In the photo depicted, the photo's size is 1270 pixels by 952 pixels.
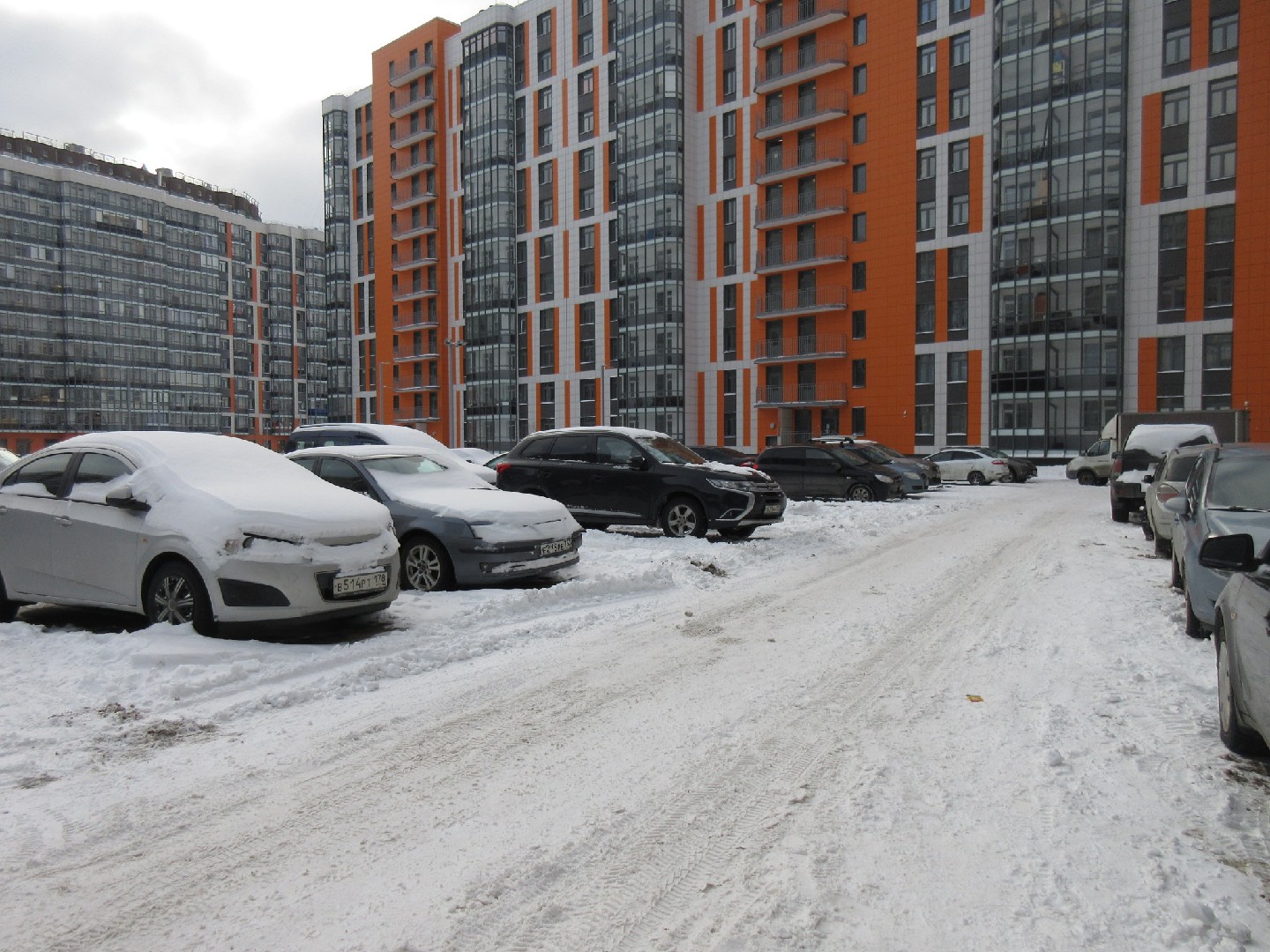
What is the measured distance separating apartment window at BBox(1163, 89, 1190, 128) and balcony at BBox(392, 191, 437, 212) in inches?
Answer: 2008

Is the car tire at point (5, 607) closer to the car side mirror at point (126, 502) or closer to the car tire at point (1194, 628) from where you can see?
the car side mirror at point (126, 502)

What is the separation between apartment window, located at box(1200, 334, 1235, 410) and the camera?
37.5 meters

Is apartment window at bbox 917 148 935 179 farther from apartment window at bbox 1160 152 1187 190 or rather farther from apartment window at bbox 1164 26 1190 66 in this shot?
apartment window at bbox 1164 26 1190 66

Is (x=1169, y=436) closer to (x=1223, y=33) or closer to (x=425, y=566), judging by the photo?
(x=425, y=566)

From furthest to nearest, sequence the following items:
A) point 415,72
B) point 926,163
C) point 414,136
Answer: point 414,136, point 415,72, point 926,163

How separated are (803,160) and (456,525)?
4621cm

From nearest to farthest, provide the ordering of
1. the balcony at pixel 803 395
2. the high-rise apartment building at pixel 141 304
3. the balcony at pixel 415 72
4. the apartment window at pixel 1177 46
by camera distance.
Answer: the apartment window at pixel 1177 46
the balcony at pixel 803 395
the balcony at pixel 415 72
the high-rise apartment building at pixel 141 304

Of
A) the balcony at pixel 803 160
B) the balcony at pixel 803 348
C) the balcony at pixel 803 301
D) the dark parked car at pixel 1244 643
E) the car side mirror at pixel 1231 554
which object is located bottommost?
the dark parked car at pixel 1244 643

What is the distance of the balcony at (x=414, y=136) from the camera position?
68.7 m

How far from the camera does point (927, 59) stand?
45.2 m

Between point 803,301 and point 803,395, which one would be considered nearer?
point 803,395

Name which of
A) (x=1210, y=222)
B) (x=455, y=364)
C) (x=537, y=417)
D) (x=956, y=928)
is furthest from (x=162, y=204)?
(x=956, y=928)

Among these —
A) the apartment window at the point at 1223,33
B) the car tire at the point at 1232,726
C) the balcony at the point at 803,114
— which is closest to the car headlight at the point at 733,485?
the car tire at the point at 1232,726

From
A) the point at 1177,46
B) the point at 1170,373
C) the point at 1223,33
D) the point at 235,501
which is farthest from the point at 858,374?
the point at 235,501
